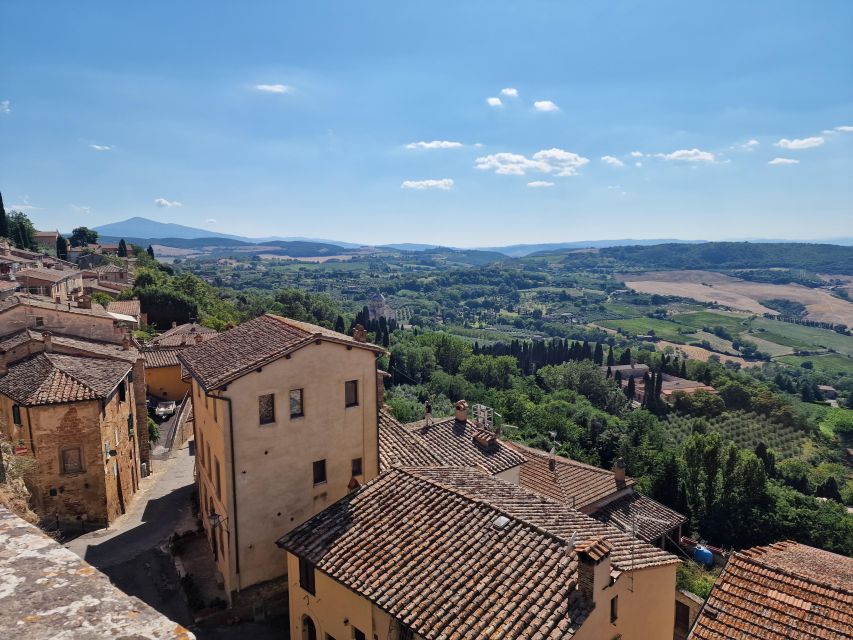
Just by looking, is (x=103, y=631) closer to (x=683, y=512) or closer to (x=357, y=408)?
(x=357, y=408)

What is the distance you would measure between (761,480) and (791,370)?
15888 cm

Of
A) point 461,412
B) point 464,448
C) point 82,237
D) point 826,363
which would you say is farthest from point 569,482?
point 826,363

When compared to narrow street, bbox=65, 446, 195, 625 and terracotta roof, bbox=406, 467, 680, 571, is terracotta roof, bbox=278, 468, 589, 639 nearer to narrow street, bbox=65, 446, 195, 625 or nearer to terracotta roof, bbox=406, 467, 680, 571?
terracotta roof, bbox=406, 467, 680, 571

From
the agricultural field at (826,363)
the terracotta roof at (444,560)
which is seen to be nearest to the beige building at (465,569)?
the terracotta roof at (444,560)

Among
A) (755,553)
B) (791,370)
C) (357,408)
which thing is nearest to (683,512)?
(755,553)

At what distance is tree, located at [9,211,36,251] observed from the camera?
97062mm

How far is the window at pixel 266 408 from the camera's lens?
61.3ft

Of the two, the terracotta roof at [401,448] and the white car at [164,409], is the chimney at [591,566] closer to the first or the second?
the terracotta roof at [401,448]

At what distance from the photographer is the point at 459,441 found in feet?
84.8

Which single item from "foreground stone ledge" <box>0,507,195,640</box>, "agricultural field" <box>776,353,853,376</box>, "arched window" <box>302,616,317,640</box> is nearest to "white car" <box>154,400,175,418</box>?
"arched window" <box>302,616,317,640</box>

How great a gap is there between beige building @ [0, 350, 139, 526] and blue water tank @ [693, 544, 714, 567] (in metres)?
32.9

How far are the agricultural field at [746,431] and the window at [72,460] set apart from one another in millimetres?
79647

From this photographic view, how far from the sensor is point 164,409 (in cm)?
4378

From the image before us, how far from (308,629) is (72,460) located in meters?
13.5
